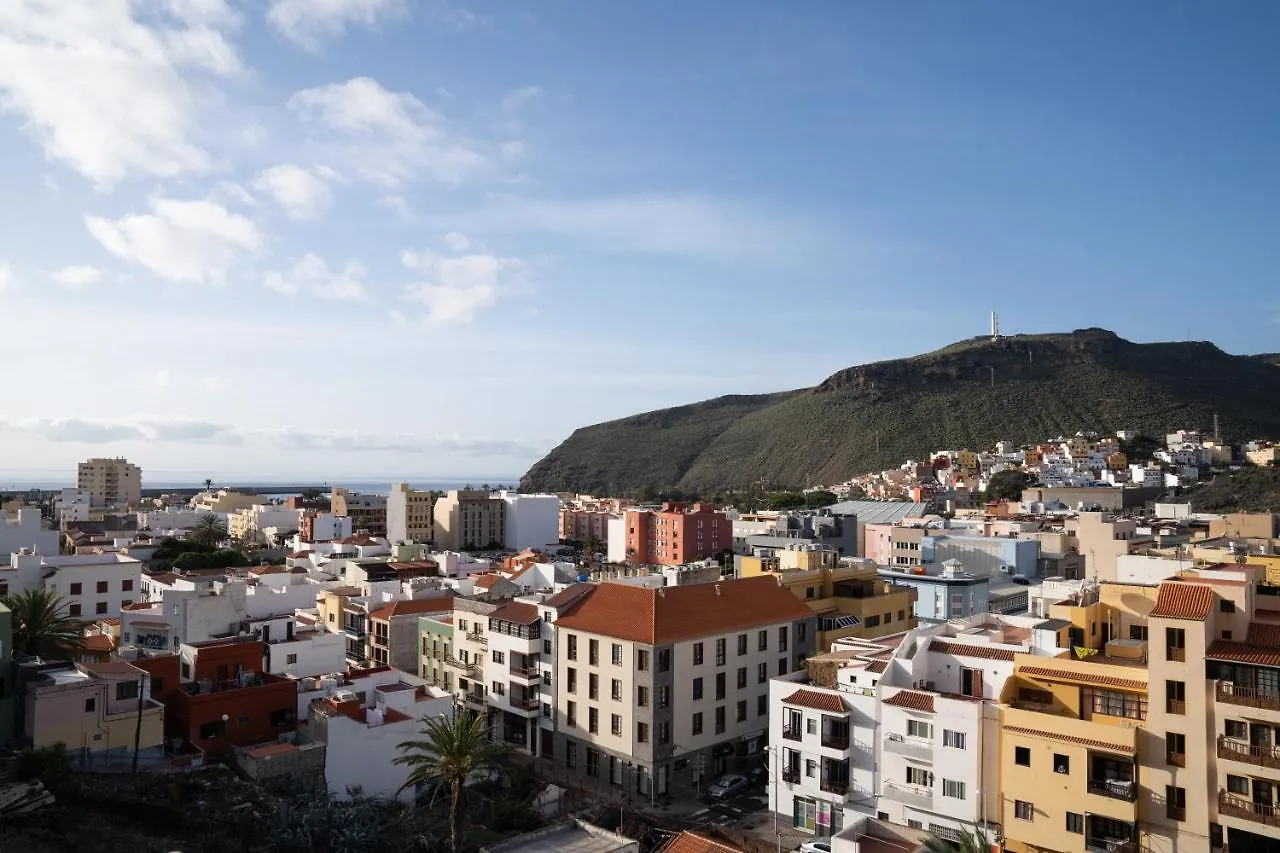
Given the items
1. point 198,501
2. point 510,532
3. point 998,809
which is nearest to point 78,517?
point 198,501

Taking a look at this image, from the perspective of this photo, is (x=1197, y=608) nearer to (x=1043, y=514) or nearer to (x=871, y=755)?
(x=871, y=755)

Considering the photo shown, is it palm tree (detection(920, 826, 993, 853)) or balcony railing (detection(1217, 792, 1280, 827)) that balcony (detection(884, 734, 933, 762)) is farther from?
balcony railing (detection(1217, 792, 1280, 827))

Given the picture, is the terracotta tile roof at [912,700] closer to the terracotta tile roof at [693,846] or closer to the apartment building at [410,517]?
the terracotta tile roof at [693,846]

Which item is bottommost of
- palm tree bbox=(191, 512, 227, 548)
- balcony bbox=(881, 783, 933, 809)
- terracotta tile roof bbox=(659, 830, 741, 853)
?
balcony bbox=(881, 783, 933, 809)

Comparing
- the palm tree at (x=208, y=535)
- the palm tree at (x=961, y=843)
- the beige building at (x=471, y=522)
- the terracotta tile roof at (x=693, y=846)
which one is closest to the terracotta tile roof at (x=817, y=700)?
the palm tree at (x=961, y=843)

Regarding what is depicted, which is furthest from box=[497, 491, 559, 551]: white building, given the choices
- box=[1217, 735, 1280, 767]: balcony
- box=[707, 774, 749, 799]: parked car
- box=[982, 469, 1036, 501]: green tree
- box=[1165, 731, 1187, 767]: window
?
box=[1217, 735, 1280, 767]: balcony

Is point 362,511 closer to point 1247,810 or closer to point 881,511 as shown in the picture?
point 881,511
